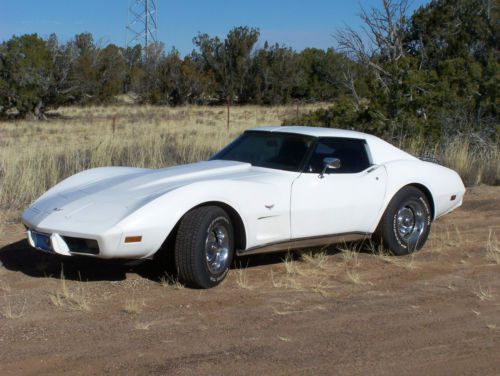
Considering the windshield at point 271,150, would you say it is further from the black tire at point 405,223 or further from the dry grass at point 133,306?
the dry grass at point 133,306

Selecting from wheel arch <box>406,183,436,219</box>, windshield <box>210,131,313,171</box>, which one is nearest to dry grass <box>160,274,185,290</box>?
windshield <box>210,131,313,171</box>

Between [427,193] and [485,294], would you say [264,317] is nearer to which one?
[485,294]

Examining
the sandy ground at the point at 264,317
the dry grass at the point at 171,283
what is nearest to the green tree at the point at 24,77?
the sandy ground at the point at 264,317

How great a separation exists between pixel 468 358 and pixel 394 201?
8.99ft

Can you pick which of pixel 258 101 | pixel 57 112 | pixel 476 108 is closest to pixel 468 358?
pixel 476 108

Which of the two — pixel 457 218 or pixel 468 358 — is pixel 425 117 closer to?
pixel 457 218

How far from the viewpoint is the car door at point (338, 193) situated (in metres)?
6.05

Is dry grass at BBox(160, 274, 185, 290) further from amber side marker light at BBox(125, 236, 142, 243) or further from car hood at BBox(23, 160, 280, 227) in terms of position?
car hood at BBox(23, 160, 280, 227)

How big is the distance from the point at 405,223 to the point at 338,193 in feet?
3.30

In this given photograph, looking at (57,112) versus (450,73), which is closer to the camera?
(450,73)

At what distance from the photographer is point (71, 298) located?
5.18m

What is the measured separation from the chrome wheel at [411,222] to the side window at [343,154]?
0.63 m

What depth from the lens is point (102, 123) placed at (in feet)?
92.4

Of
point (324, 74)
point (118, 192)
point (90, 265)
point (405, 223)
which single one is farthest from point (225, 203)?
point (324, 74)
